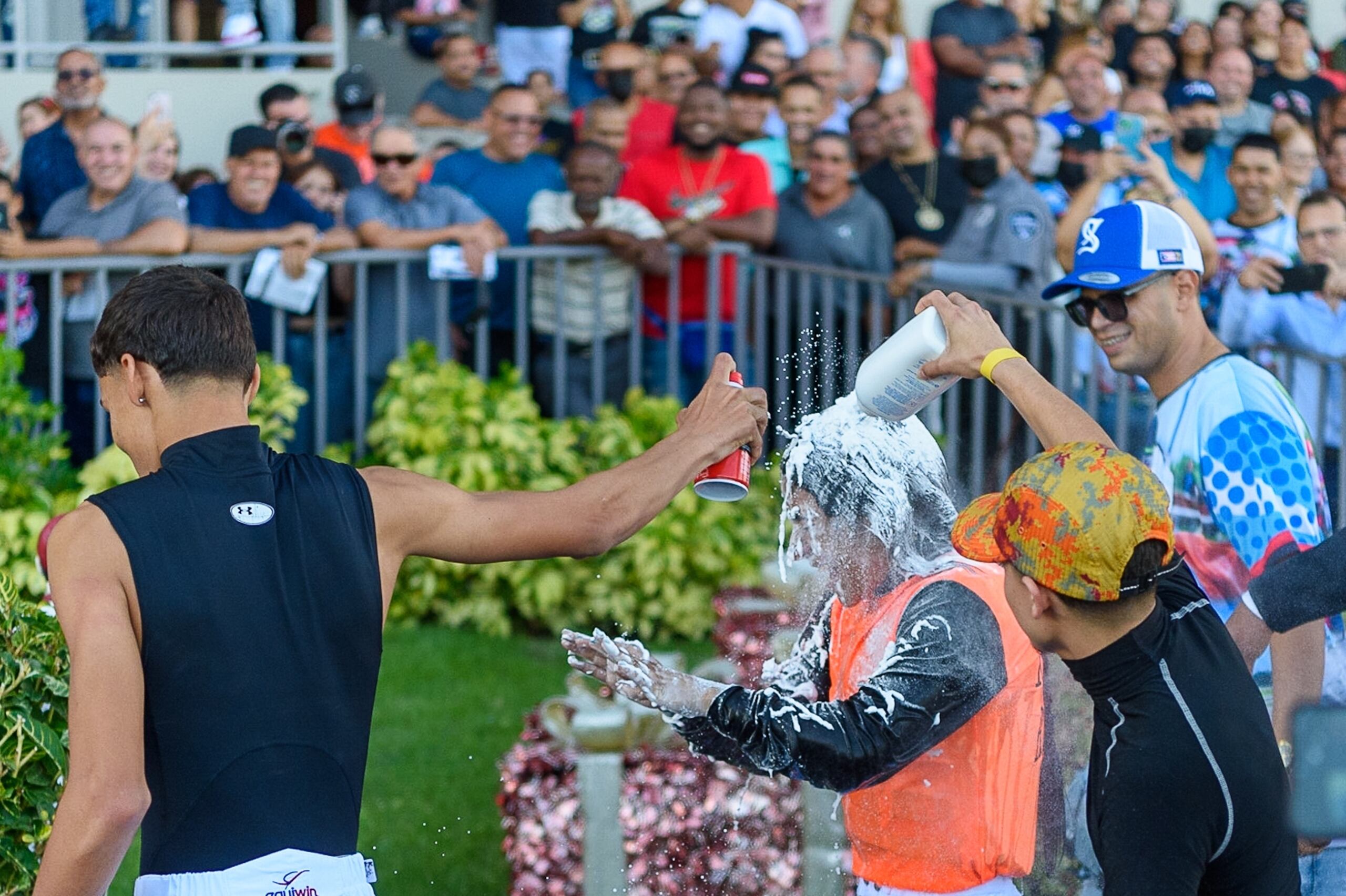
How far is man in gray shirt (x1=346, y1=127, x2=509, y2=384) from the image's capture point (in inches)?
321

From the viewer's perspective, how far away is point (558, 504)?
317 cm

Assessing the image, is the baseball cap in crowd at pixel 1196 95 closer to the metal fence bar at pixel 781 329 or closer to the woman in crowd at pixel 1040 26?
the woman in crowd at pixel 1040 26

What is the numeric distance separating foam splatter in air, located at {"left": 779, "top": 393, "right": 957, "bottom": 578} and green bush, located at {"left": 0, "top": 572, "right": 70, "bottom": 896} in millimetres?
1415

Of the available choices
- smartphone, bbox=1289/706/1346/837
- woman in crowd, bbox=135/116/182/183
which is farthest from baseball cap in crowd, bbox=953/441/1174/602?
woman in crowd, bbox=135/116/182/183

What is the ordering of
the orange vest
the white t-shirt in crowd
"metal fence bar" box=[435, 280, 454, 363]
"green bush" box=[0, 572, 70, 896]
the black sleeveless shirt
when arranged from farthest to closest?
the white t-shirt in crowd
"metal fence bar" box=[435, 280, 454, 363]
"green bush" box=[0, 572, 70, 896]
the orange vest
the black sleeveless shirt

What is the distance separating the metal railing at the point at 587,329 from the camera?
24.3 ft

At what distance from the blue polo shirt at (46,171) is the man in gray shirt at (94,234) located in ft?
1.04

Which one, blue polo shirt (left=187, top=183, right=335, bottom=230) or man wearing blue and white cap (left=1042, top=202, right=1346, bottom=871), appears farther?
blue polo shirt (left=187, top=183, right=335, bottom=230)

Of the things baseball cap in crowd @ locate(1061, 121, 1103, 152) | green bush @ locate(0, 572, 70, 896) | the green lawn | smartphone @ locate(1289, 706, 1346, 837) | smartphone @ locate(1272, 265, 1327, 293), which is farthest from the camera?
baseball cap in crowd @ locate(1061, 121, 1103, 152)

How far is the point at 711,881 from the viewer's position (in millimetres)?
5559

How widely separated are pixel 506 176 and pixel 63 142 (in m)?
2.16

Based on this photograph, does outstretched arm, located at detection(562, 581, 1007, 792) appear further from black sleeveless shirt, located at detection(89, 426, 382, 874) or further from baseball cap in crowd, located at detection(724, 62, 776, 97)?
baseball cap in crowd, located at detection(724, 62, 776, 97)

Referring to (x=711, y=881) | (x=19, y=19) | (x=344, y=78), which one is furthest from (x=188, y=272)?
(x=19, y=19)

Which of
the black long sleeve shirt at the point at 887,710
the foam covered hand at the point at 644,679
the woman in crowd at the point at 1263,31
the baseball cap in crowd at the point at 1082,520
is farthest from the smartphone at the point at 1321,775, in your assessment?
the woman in crowd at the point at 1263,31
